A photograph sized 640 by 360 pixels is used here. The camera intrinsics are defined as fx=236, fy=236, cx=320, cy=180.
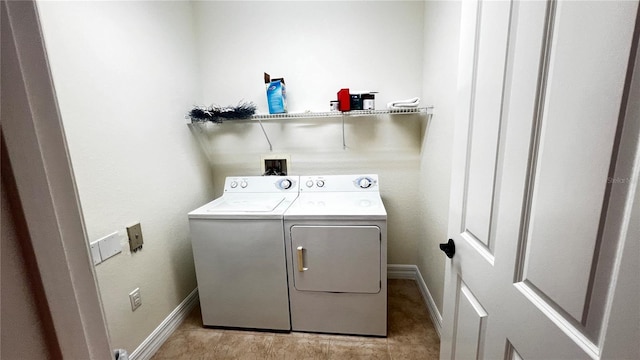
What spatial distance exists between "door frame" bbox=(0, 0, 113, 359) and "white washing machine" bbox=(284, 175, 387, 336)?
1.16m

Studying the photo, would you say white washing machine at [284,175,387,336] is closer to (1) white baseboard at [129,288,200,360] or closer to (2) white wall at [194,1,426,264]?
(2) white wall at [194,1,426,264]

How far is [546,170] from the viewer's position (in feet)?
1.64

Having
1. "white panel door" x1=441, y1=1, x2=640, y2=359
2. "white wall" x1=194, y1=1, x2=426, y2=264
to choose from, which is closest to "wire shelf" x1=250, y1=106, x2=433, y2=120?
"white wall" x1=194, y1=1, x2=426, y2=264

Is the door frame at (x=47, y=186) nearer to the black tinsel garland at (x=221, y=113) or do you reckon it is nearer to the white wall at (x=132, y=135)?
the white wall at (x=132, y=135)

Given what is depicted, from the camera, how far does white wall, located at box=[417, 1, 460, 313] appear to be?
4.69 feet

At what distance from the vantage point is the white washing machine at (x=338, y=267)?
149 centimetres

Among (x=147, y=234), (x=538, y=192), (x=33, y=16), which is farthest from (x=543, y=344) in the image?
(x=147, y=234)

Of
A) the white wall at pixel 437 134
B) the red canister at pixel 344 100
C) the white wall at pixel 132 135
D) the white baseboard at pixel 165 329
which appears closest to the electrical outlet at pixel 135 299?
the white wall at pixel 132 135

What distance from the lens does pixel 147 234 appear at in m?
1.54

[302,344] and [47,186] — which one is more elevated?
[47,186]

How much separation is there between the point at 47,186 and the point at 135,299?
1.49 m

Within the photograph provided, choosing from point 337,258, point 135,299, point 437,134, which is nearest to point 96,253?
point 135,299

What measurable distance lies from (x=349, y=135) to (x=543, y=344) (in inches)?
70.8

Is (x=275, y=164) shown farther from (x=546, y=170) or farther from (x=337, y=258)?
(x=546, y=170)
